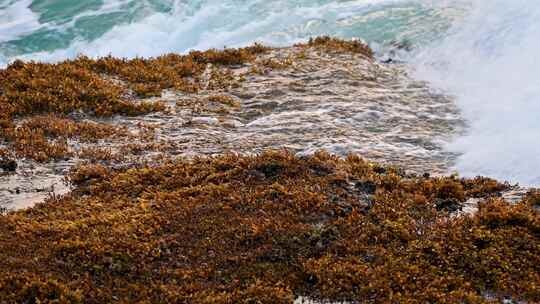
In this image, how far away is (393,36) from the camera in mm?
32781

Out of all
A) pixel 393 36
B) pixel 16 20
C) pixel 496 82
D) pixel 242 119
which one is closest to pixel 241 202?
pixel 242 119

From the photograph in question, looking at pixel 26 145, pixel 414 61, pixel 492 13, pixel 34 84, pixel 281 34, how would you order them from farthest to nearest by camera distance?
pixel 281 34, pixel 492 13, pixel 414 61, pixel 34 84, pixel 26 145

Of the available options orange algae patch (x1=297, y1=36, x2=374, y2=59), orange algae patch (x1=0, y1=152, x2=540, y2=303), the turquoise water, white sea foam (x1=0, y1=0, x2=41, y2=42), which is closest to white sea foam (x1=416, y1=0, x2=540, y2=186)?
orange algae patch (x1=0, y1=152, x2=540, y2=303)

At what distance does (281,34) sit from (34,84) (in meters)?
22.9

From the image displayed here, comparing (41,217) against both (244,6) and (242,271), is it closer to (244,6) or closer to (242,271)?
(242,271)

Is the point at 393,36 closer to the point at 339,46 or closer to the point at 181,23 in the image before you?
the point at 339,46

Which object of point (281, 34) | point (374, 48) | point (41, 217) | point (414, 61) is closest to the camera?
point (41, 217)

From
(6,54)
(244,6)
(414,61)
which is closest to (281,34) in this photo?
(244,6)

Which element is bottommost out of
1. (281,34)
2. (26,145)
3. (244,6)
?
(26,145)

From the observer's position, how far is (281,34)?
38.7 metres

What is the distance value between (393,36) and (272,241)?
24672 millimetres

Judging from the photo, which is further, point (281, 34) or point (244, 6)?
point (244, 6)

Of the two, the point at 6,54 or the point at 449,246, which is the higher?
the point at 6,54

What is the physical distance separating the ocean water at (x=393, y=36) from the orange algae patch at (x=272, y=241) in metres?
3.12
